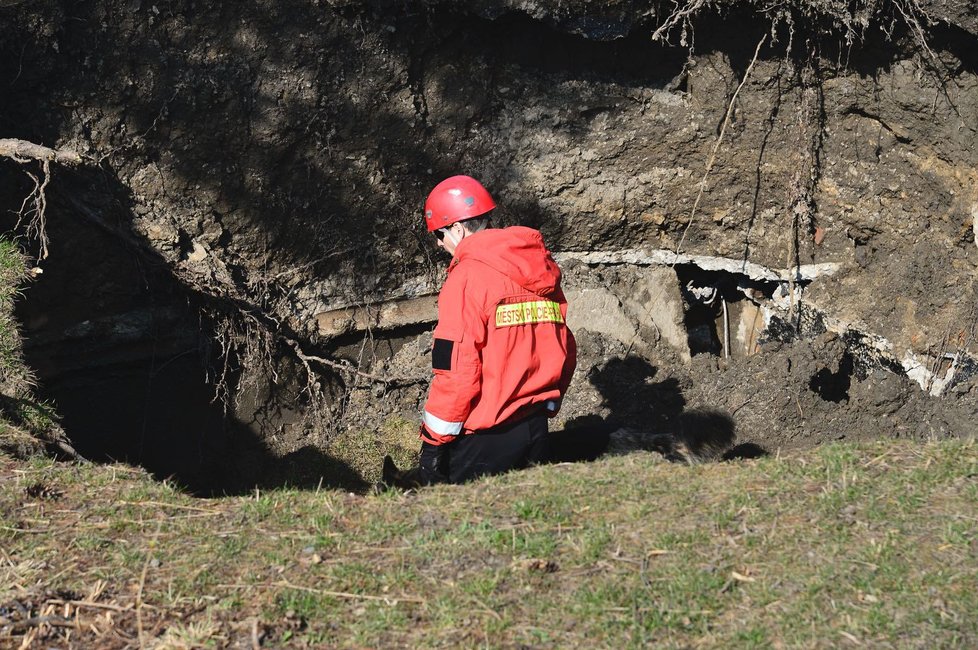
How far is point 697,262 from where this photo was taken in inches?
289

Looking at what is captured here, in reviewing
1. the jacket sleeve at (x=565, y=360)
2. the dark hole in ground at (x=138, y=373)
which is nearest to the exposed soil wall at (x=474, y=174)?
the dark hole in ground at (x=138, y=373)

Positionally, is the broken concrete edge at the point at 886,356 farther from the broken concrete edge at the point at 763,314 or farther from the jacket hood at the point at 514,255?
the jacket hood at the point at 514,255

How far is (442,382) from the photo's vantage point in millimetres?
4129

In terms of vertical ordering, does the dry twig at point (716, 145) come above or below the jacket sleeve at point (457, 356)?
above

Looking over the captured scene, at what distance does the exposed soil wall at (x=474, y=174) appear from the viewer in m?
6.11

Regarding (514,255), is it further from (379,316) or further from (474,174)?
(379,316)

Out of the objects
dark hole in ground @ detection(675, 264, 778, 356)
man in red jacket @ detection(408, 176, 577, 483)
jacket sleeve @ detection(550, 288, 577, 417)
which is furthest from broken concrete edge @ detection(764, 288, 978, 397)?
man in red jacket @ detection(408, 176, 577, 483)

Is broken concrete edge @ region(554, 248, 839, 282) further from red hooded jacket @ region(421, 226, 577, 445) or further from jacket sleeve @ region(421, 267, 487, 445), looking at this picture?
jacket sleeve @ region(421, 267, 487, 445)

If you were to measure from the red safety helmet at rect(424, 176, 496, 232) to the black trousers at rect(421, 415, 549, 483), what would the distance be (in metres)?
1.00

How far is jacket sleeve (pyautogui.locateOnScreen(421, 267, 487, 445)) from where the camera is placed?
4.08 metres

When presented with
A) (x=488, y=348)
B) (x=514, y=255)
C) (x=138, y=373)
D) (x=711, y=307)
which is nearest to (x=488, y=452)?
(x=488, y=348)

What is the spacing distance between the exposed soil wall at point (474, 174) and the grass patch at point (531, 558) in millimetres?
2692

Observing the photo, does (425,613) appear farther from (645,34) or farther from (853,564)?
(645,34)

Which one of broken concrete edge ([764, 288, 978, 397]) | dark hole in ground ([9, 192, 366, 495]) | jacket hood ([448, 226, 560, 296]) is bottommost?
dark hole in ground ([9, 192, 366, 495])
